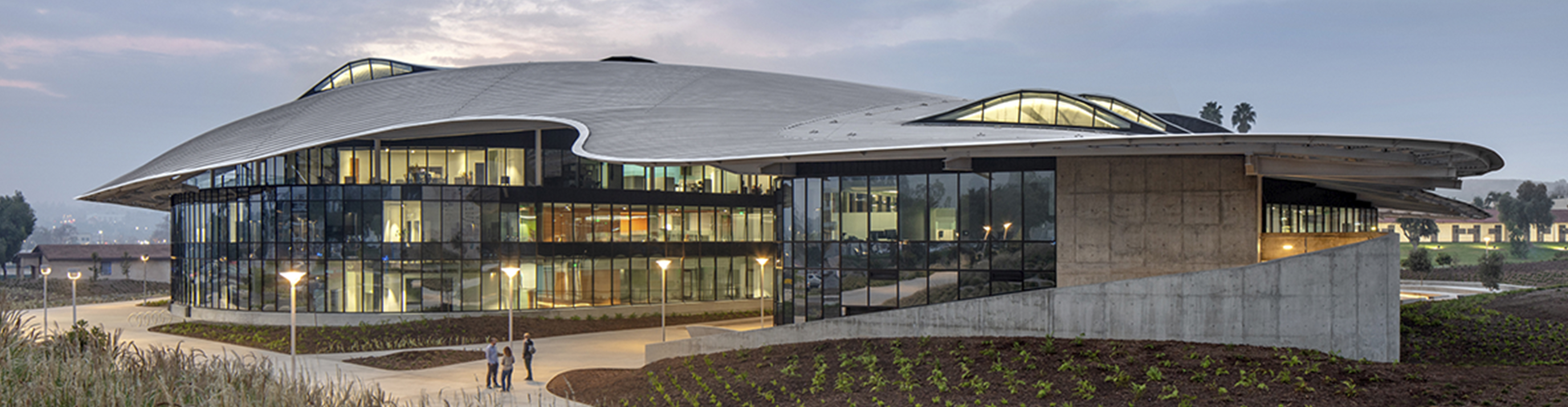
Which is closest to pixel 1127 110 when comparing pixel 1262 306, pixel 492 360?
pixel 1262 306

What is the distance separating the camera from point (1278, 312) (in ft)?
→ 70.0

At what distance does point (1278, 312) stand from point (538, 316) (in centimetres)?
2895

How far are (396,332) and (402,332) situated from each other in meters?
0.21

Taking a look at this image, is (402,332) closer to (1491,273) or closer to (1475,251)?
(1491,273)

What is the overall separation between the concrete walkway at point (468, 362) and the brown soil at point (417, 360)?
0.35 meters

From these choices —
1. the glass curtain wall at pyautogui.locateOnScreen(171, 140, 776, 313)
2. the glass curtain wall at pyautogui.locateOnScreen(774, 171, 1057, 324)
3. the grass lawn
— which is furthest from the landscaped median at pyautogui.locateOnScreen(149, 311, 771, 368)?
the grass lawn

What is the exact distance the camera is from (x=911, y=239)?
28625mm

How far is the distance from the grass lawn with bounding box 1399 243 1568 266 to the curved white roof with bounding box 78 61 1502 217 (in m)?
86.0

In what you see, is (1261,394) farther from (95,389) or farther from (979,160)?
(95,389)

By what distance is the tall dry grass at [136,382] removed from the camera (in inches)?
417

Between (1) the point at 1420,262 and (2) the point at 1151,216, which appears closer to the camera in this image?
(2) the point at 1151,216

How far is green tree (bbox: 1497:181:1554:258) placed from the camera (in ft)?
394

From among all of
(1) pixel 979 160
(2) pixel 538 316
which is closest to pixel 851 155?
(1) pixel 979 160

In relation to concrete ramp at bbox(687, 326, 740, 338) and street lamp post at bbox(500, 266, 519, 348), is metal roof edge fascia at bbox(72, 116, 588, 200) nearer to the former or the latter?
street lamp post at bbox(500, 266, 519, 348)
